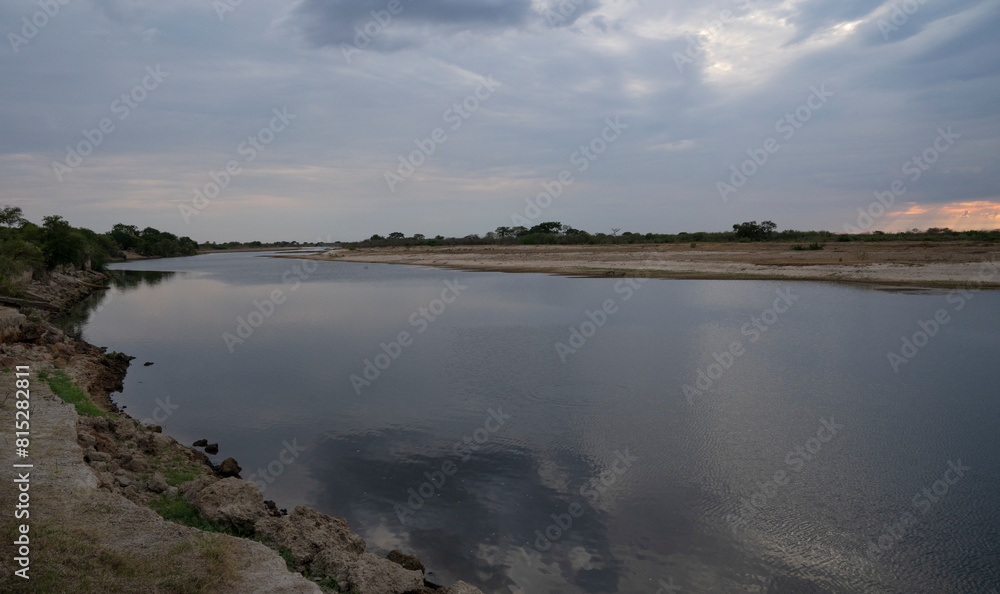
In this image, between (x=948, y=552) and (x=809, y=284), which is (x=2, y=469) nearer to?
(x=948, y=552)

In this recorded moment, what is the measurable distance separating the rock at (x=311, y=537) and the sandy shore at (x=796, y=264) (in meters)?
34.3

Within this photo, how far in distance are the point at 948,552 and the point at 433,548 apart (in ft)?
19.2

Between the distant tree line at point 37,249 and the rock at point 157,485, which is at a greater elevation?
the distant tree line at point 37,249

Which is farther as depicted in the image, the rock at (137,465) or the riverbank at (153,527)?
the rock at (137,465)

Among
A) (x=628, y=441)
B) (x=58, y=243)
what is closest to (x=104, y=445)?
(x=628, y=441)

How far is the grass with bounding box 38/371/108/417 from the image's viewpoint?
950 centimetres

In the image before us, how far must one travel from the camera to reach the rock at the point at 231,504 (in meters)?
6.07

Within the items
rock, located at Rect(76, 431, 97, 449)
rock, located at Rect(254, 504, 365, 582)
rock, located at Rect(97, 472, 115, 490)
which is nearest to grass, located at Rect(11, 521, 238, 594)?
rock, located at Rect(254, 504, 365, 582)

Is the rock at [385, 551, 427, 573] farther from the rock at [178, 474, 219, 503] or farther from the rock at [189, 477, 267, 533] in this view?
the rock at [178, 474, 219, 503]

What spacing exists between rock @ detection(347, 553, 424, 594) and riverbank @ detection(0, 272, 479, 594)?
10mm

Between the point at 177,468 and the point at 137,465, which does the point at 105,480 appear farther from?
the point at 177,468

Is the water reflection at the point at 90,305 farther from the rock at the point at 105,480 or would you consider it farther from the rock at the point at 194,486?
the rock at the point at 194,486

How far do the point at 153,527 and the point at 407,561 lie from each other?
2.45 meters

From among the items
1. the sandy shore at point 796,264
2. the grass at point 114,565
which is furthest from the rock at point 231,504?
the sandy shore at point 796,264
